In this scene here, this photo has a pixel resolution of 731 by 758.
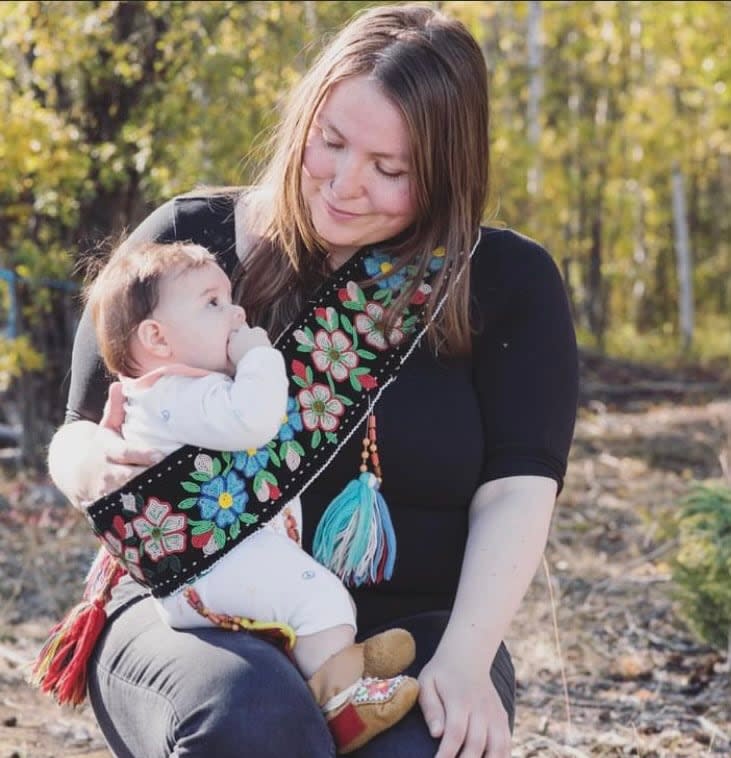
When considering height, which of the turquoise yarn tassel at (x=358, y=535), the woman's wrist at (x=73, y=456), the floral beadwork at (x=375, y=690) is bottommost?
the floral beadwork at (x=375, y=690)

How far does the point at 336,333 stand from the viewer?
7.24ft

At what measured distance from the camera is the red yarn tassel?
211 centimetres

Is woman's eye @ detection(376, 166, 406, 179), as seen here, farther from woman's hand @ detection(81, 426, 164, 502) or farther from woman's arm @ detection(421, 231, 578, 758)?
woman's hand @ detection(81, 426, 164, 502)

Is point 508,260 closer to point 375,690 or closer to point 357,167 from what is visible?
point 357,167

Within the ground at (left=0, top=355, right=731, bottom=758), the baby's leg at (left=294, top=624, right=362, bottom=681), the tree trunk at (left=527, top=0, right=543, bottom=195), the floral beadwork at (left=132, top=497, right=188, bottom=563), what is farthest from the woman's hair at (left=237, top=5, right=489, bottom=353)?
the tree trunk at (left=527, top=0, right=543, bottom=195)

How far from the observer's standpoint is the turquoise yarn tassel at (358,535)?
2.09m

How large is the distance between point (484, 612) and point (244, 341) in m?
0.57

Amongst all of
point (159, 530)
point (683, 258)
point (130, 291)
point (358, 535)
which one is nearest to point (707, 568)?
point (358, 535)

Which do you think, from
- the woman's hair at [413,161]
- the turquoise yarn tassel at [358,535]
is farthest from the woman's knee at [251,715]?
the woman's hair at [413,161]

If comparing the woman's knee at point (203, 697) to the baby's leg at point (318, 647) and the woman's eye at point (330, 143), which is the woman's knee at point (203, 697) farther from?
the woman's eye at point (330, 143)

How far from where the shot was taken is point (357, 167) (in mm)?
2111

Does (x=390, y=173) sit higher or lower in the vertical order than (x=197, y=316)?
higher

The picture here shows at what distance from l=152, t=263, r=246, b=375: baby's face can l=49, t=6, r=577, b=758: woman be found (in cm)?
17

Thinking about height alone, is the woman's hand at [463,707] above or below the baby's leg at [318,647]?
below
